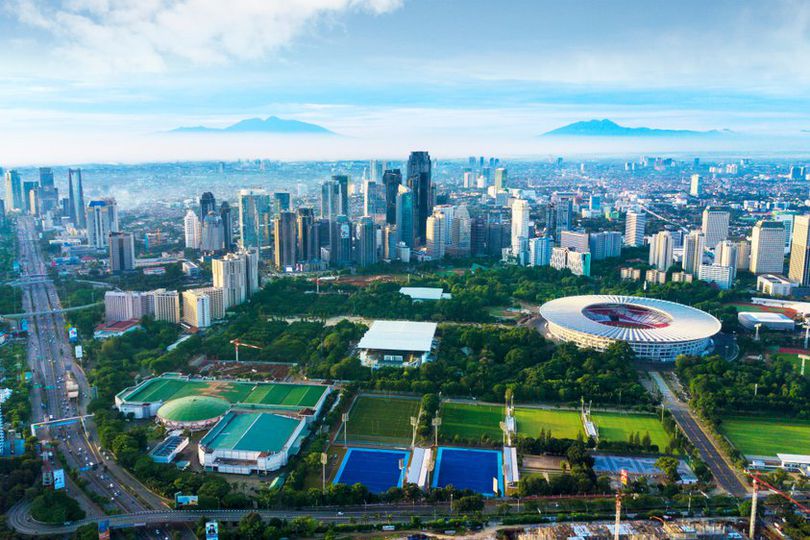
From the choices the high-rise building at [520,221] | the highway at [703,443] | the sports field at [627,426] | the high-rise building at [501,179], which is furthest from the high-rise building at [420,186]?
the high-rise building at [501,179]

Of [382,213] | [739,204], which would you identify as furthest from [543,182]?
[382,213]

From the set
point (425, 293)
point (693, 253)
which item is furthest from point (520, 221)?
point (425, 293)

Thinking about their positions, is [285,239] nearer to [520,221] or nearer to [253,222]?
[253,222]

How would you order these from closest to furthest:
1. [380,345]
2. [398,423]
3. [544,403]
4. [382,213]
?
[398,423] < [544,403] < [380,345] < [382,213]

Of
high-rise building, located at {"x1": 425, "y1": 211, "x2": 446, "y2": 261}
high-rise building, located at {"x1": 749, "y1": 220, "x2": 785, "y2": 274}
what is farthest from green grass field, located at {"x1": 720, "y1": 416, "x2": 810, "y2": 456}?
high-rise building, located at {"x1": 425, "y1": 211, "x2": 446, "y2": 261}

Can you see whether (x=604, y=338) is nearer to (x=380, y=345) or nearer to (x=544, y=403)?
(x=544, y=403)

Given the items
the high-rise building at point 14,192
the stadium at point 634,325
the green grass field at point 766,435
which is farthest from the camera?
the high-rise building at point 14,192

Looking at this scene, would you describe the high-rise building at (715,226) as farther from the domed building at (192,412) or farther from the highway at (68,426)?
the highway at (68,426)
